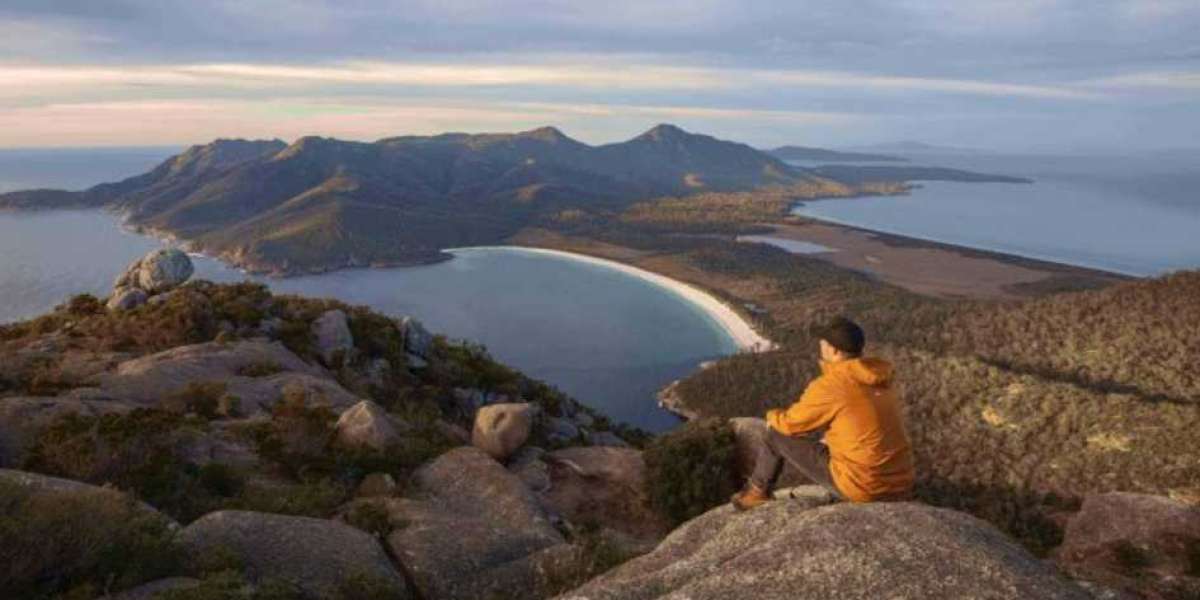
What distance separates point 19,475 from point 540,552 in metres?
9.41

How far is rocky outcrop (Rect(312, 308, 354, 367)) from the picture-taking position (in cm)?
3675

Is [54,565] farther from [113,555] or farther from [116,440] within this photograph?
[116,440]

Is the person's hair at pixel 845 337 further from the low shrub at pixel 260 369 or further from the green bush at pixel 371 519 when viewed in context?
the low shrub at pixel 260 369

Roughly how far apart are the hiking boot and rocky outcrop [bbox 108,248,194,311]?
40.8 m

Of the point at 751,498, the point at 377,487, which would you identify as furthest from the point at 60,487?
the point at 751,498

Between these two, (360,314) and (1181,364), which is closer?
(360,314)

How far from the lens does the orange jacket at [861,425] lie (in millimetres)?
12391

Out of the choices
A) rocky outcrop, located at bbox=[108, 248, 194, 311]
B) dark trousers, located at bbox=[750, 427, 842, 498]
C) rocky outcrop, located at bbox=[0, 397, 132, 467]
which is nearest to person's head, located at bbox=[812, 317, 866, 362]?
dark trousers, located at bbox=[750, 427, 842, 498]

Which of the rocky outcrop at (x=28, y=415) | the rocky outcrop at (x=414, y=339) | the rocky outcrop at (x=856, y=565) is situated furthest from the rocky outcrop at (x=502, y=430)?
the rocky outcrop at (x=414, y=339)

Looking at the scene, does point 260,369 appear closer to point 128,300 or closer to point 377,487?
point 377,487

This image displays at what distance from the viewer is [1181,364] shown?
342 feet

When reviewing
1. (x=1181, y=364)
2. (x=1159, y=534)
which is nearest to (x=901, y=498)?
(x=1159, y=534)

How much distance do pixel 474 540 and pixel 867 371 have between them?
25.8 feet

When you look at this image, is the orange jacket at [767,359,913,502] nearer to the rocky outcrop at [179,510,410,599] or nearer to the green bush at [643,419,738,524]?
the rocky outcrop at [179,510,410,599]
